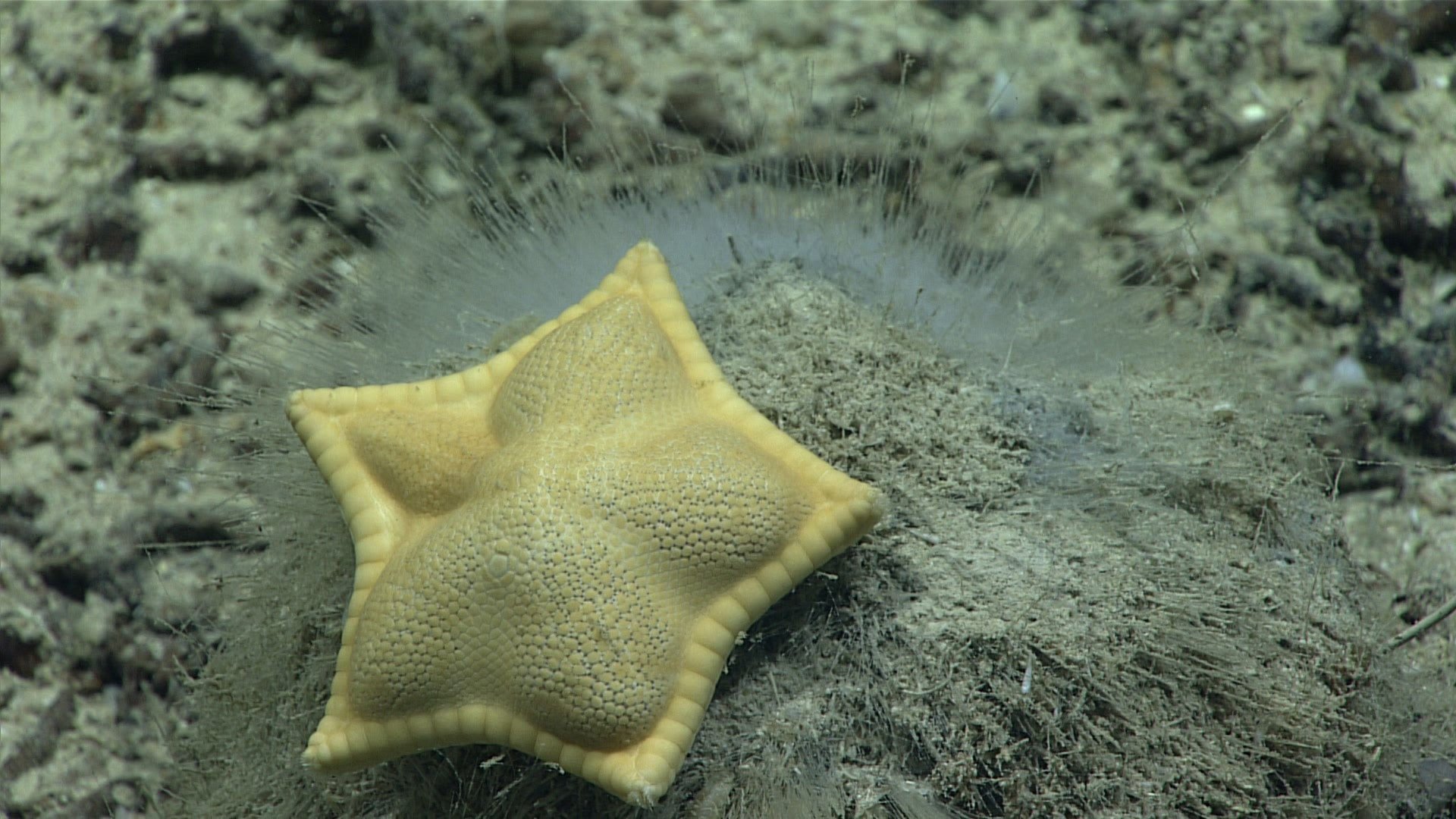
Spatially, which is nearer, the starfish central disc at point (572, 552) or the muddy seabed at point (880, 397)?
the starfish central disc at point (572, 552)

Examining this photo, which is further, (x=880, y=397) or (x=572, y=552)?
(x=880, y=397)

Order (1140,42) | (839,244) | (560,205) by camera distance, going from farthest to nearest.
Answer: (1140,42)
(560,205)
(839,244)

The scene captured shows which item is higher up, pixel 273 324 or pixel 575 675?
pixel 575 675

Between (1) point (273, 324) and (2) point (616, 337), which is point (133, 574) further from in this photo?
(2) point (616, 337)

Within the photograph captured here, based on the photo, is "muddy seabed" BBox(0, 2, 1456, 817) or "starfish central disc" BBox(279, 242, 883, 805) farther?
"muddy seabed" BBox(0, 2, 1456, 817)

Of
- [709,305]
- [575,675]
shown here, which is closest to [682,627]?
[575,675]

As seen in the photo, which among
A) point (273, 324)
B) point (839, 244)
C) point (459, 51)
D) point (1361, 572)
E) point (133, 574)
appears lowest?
point (1361, 572)

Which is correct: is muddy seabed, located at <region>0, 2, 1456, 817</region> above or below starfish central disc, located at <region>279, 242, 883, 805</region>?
below

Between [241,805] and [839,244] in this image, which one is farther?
[839,244]

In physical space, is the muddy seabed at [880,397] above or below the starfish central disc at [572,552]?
below

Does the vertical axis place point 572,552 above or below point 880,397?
above

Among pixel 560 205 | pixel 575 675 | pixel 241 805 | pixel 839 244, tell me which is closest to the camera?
pixel 575 675
